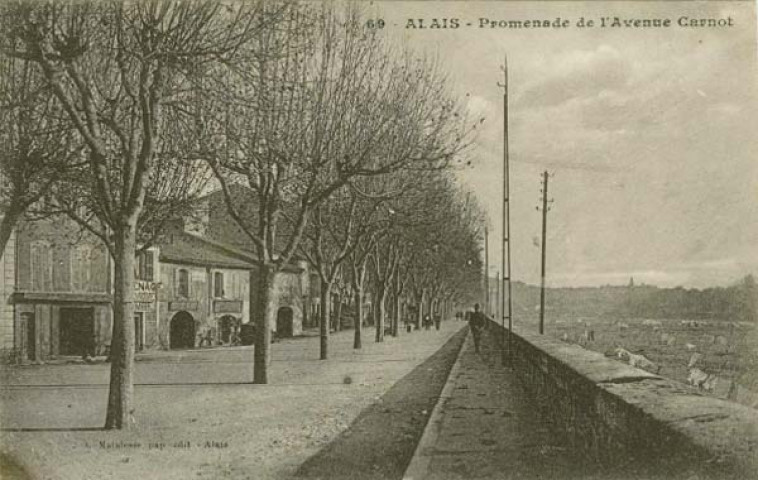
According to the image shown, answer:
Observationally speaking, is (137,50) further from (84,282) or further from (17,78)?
(84,282)

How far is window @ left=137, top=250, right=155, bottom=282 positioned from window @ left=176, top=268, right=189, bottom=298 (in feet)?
7.41

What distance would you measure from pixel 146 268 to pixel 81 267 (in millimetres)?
4702

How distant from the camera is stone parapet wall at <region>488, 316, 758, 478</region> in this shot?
470 centimetres

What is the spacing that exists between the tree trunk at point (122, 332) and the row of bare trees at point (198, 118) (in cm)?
Answer: 2

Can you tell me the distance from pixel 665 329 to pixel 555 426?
17.8 m

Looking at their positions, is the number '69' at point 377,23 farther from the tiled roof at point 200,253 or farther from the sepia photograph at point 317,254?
the tiled roof at point 200,253

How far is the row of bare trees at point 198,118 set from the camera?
8430 mm

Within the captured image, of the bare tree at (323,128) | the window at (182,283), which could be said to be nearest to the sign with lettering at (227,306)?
the window at (182,283)

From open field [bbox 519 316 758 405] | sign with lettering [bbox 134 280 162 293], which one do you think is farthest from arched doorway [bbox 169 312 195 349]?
open field [bbox 519 316 758 405]

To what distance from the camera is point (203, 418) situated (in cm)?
1038

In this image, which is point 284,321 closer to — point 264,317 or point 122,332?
point 264,317

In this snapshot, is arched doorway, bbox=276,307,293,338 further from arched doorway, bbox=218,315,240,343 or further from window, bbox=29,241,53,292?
window, bbox=29,241,53,292

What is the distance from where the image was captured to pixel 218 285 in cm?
3462

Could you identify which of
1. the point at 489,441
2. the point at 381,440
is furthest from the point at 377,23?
the point at 489,441
